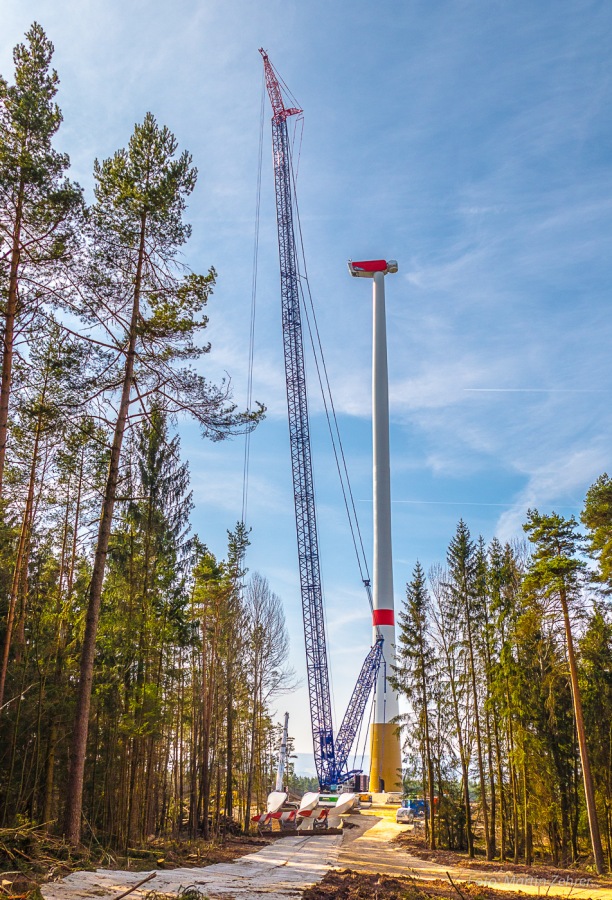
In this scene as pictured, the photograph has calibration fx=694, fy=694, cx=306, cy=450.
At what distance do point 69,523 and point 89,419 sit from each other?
26.4ft

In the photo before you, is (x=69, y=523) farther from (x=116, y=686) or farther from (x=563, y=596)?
(x=563, y=596)

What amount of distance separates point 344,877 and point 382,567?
1636 inches

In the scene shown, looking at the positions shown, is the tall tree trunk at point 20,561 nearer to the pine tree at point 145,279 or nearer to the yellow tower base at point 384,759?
the pine tree at point 145,279

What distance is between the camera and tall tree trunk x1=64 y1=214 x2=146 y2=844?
13.5m

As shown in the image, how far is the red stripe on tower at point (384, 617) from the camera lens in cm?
5456

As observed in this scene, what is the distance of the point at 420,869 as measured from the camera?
1995 cm

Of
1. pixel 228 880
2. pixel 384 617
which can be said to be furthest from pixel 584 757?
pixel 384 617

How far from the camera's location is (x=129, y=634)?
21.0m

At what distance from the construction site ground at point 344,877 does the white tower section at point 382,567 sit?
68.9 feet

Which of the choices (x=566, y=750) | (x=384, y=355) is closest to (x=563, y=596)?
(x=566, y=750)

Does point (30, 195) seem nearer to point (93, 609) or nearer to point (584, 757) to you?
point (93, 609)

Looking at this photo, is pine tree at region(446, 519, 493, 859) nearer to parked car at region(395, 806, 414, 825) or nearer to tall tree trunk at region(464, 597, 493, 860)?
tall tree trunk at region(464, 597, 493, 860)

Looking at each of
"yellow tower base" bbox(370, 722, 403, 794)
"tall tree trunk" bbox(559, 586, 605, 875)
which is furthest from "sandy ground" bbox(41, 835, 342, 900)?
"yellow tower base" bbox(370, 722, 403, 794)

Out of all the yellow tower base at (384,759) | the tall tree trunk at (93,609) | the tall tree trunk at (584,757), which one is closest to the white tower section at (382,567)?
the yellow tower base at (384,759)
